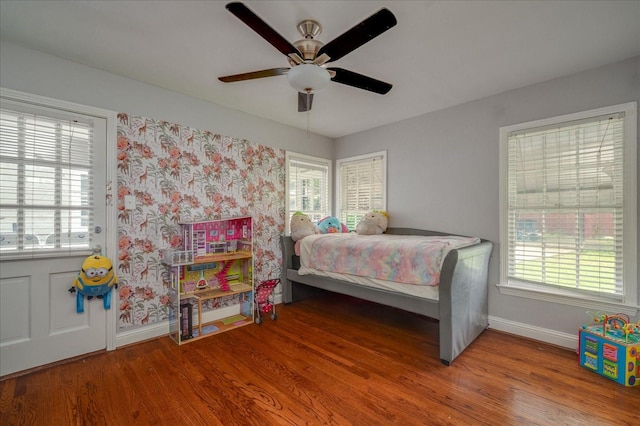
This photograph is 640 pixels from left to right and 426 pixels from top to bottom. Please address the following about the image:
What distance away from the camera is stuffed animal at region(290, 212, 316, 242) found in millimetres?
3443

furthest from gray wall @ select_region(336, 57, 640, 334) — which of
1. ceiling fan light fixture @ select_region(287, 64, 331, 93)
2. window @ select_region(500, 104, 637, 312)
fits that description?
ceiling fan light fixture @ select_region(287, 64, 331, 93)

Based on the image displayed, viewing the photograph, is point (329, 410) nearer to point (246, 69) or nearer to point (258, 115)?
point (246, 69)

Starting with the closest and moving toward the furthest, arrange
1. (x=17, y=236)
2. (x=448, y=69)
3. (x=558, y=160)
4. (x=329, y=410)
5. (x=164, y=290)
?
(x=329, y=410) < (x=17, y=236) < (x=448, y=69) < (x=558, y=160) < (x=164, y=290)

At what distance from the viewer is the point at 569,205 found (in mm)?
2398

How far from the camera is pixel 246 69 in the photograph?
231 centimetres

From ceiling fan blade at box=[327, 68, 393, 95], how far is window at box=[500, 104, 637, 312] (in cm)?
159

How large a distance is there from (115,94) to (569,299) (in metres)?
4.35

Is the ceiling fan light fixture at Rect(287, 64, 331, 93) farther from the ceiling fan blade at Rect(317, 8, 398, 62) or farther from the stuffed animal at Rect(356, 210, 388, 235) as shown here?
the stuffed animal at Rect(356, 210, 388, 235)

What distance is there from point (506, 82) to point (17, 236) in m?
4.25

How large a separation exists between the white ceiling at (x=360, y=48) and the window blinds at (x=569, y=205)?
0.57m

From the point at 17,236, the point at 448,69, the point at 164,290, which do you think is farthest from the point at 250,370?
the point at 448,69

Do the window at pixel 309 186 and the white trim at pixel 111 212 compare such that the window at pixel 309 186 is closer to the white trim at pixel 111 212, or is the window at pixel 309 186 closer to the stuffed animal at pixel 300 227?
the stuffed animal at pixel 300 227

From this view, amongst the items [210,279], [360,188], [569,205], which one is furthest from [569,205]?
[210,279]

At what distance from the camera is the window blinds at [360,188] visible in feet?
12.7
